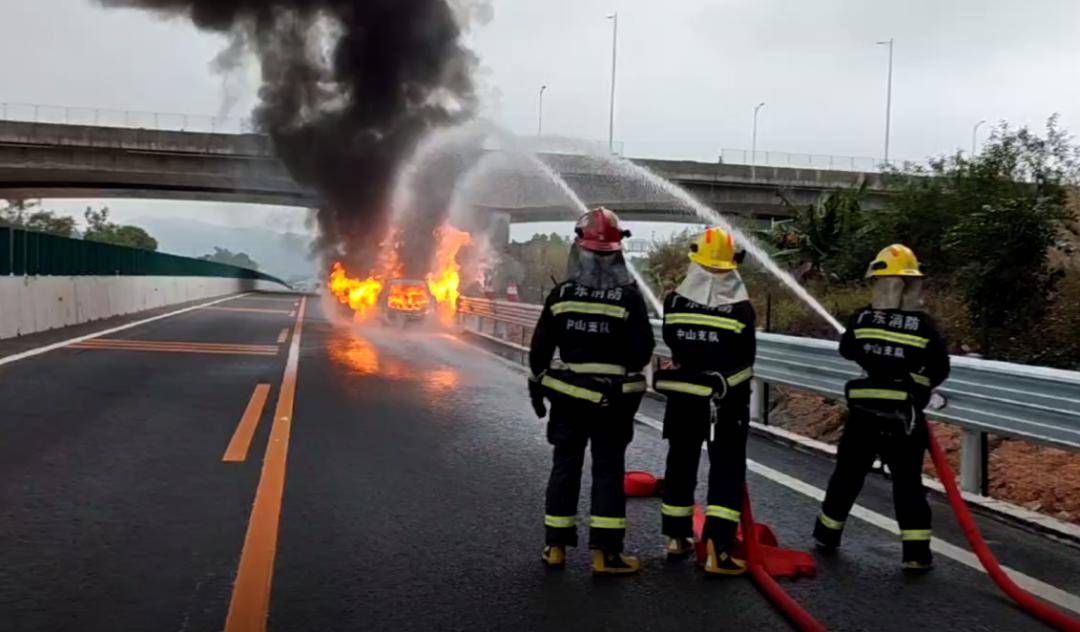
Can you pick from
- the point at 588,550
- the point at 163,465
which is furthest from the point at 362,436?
the point at 588,550

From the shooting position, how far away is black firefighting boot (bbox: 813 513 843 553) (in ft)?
15.5

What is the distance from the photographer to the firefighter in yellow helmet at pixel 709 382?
4.50 metres

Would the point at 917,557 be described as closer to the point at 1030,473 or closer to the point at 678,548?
the point at 678,548

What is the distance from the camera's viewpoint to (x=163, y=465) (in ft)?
20.3

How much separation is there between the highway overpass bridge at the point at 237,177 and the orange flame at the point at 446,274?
17.9ft

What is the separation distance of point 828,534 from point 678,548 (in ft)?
2.65

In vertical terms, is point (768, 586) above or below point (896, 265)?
below

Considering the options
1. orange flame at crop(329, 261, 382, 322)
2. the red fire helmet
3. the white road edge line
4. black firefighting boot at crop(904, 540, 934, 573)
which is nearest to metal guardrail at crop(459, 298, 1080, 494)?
the white road edge line

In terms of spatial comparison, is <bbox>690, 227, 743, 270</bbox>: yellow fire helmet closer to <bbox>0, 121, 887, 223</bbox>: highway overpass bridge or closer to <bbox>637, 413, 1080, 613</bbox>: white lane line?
<bbox>637, 413, 1080, 613</bbox>: white lane line

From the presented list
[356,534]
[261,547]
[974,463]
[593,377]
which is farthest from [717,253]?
[974,463]

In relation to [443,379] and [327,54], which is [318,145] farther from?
[443,379]

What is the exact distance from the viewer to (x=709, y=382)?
4.46m

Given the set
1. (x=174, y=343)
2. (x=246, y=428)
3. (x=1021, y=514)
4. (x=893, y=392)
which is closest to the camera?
(x=893, y=392)

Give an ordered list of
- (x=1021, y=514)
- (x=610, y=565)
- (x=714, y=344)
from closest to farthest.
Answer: (x=610, y=565), (x=714, y=344), (x=1021, y=514)
